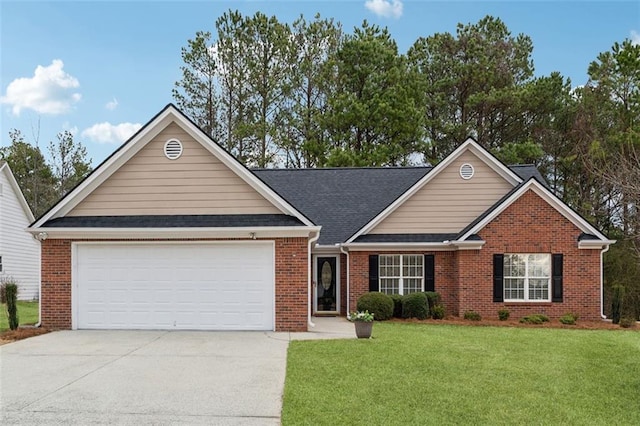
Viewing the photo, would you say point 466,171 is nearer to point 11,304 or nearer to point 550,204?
point 550,204

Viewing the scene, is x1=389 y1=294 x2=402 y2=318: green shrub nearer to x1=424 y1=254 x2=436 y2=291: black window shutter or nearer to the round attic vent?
x1=424 y1=254 x2=436 y2=291: black window shutter

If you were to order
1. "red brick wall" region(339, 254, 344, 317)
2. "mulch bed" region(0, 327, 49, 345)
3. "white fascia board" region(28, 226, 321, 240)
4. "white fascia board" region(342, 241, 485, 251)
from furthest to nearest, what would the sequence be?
"red brick wall" region(339, 254, 344, 317) → "white fascia board" region(342, 241, 485, 251) → "white fascia board" region(28, 226, 321, 240) → "mulch bed" region(0, 327, 49, 345)

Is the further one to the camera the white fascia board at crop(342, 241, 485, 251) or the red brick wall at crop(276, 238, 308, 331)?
the white fascia board at crop(342, 241, 485, 251)

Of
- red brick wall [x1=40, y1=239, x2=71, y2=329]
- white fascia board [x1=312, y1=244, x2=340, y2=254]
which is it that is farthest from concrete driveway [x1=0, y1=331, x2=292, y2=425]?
white fascia board [x1=312, y1=244, x2=340, y2=254]

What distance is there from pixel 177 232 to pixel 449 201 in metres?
9.29

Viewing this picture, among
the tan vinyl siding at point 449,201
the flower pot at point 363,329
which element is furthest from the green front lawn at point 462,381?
the tan vinyl siding at point 449,201

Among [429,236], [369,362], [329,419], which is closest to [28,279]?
[429,236]

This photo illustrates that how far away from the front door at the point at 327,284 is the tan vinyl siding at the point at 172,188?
5.31 meters

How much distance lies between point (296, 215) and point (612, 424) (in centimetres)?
826

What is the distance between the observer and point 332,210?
19.1 meters

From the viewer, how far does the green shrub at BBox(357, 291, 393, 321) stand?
15.3m

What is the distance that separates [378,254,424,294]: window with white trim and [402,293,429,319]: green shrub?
1.17m

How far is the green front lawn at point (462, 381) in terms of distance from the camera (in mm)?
6230

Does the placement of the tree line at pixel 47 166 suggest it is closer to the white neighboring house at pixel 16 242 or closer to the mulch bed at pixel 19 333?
the white neighboring house at pixel 16 242
